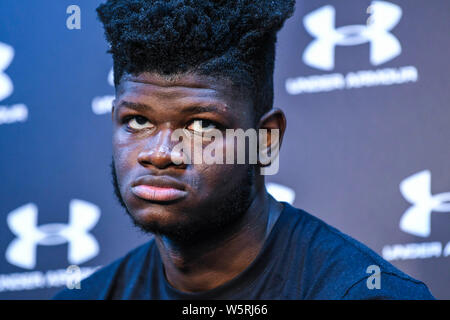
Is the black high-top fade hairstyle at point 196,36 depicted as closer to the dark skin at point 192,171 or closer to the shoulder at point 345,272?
the dark skin at point 192,171

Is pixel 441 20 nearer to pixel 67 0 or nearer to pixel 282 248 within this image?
pixel 282 248

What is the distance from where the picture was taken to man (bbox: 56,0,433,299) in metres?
1.26

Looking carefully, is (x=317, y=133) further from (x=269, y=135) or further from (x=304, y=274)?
(x=304, y=274)

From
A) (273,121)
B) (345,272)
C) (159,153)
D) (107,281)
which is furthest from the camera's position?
(107,281)

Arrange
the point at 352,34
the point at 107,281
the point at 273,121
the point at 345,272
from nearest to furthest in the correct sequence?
the point at 345,272 → the point at 273,121 → the point at 107,281 → the point at 352,34

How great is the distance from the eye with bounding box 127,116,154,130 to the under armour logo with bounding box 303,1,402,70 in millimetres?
978

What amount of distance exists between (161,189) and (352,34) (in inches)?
46.0

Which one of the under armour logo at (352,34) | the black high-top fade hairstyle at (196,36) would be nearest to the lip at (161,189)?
the black high-top fade hairstyle at (196,36)

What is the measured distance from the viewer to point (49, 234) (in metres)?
2.14

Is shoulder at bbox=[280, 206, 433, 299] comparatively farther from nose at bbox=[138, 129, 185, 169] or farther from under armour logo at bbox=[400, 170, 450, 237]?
under armour logo at bbox=[400, 170, 450, 237]

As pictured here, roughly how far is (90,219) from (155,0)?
110 centimetres

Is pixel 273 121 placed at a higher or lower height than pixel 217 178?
higher

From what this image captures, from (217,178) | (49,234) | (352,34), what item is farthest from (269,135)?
(49,234)

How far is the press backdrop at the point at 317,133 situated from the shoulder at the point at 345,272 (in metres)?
0.71
